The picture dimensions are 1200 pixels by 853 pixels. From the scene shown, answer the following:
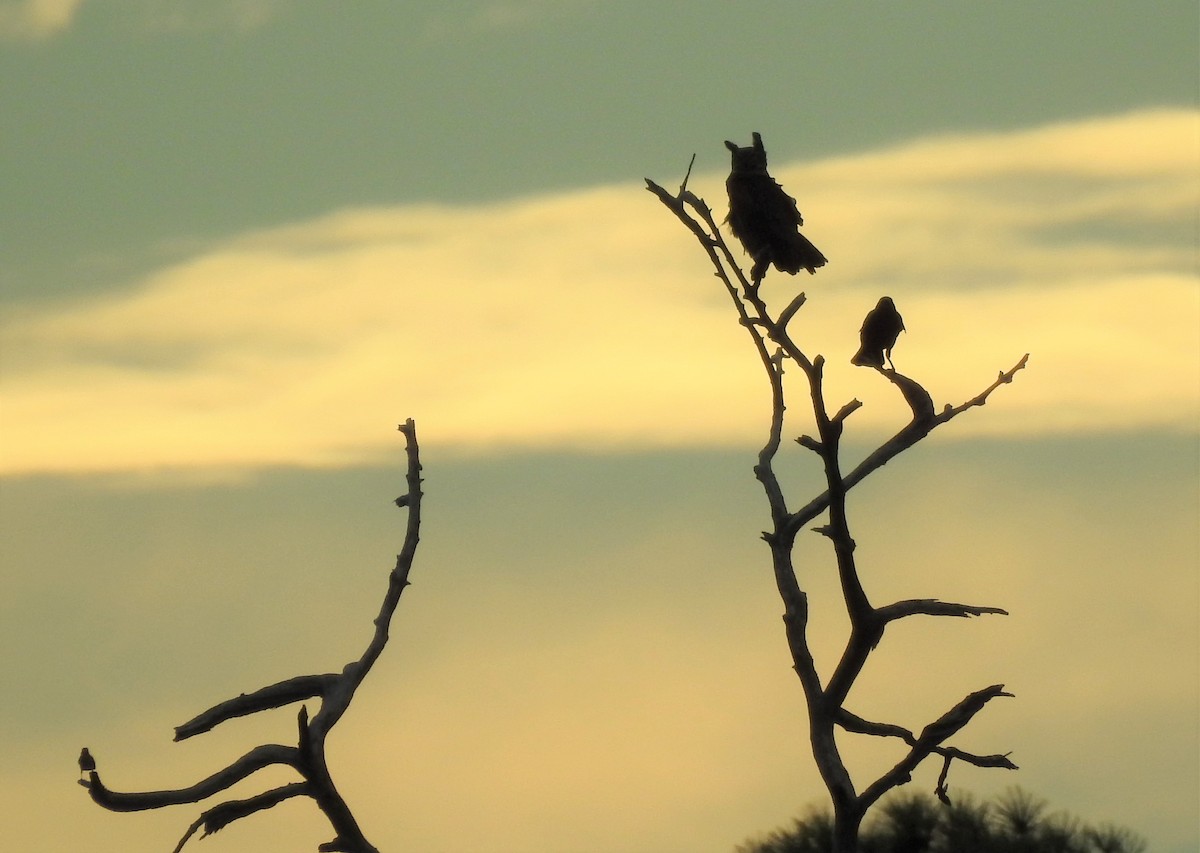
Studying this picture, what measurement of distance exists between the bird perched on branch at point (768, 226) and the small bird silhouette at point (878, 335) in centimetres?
120

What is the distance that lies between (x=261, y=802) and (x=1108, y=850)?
42.9 feet

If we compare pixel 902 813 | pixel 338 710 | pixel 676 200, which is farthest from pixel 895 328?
pixel 902 813

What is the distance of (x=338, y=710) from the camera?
A: 10531mm

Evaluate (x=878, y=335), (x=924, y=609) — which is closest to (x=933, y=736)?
(x=924, y=609)

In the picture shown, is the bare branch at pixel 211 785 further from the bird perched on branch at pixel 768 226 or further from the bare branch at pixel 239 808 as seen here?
the bird perched on branch at pixel 768 226

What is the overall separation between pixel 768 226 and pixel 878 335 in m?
1.52

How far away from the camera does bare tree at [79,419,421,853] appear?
33.6ft

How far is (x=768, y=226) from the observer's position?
12789 millimetres

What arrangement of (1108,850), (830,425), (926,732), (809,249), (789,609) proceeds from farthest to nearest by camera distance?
(1108,850) < (809,249) < (789,609) < (926,732) < (830,425)

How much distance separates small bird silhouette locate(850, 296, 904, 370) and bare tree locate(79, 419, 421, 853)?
294cm

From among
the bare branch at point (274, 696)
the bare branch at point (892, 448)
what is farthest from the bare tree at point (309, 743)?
the bare branch at point (892, 448)

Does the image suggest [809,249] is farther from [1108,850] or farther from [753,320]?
[1108,850]

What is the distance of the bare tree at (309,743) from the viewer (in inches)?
403

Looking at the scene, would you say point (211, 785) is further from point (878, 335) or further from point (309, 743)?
point (878, 335)
